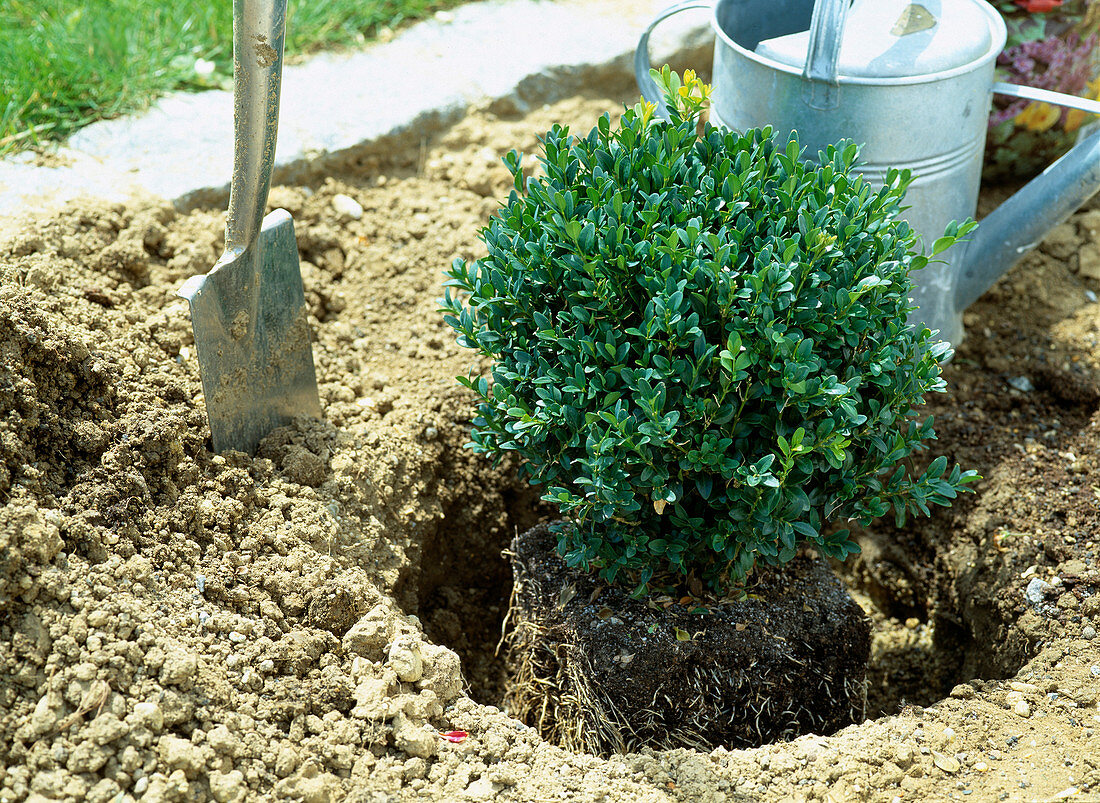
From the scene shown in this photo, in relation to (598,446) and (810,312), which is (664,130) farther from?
(598,446)

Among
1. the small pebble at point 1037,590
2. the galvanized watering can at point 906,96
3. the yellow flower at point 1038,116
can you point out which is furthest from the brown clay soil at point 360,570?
the yellow flower at point 1038,116

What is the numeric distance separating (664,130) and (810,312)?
53 centimetres

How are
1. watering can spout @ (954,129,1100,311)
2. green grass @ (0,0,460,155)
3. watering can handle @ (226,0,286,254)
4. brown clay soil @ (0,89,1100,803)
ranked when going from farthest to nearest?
green grass @ (0,0,460,155)
watering can spout @ (954,129,1100,311)
watering can handle @ (226,0,286,254)
brown clay soil @ (0,89,1100,803)

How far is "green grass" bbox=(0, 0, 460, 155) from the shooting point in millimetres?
2873

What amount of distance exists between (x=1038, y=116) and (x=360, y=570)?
2639 millimetres

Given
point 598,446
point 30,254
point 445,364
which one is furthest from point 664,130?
point 30,254

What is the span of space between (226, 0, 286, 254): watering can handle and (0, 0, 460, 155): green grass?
45.3 inches

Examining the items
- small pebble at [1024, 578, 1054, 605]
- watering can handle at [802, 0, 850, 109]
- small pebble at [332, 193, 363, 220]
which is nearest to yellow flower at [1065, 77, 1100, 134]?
watering can handle at [802, 0, 850, 109]

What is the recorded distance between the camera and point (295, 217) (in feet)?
9.31

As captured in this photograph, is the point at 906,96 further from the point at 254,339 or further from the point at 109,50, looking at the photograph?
the point at 109,50

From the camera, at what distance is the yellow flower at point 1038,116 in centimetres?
311

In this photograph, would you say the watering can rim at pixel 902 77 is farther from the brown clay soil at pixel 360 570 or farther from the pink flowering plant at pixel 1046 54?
the brown clay soil at pixel 360 570

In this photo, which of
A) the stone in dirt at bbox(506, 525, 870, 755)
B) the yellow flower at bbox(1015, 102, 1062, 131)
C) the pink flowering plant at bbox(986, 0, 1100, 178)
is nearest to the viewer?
the stone in dirt at bbox(506, 525, 870, 755)

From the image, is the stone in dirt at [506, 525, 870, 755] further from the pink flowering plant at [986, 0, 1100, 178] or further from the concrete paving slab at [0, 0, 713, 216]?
the pink flowering plant at [986, 0, 1100, 178]
